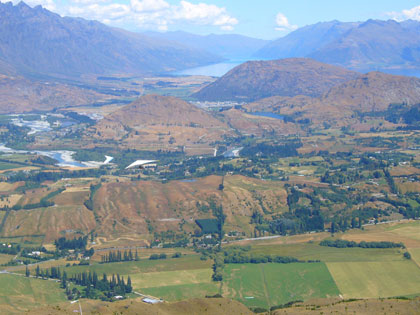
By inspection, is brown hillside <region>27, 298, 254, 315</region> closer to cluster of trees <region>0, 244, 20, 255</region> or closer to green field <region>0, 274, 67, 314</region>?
green field <region>0, 274, 67, 314</region>

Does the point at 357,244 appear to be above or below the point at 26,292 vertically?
above

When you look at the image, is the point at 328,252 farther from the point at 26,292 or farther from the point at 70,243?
the point at 26,292

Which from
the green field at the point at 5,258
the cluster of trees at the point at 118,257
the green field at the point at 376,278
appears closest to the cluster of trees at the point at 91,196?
the cluster of trees at the point at 118,257

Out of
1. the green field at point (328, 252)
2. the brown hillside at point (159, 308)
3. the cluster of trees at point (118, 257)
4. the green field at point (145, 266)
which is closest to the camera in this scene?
the brown hillside at point (159, 308)

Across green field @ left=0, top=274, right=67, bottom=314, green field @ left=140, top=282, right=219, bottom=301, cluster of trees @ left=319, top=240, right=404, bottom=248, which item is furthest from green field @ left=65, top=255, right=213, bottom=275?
cluster of trees @ left=319, top=240, right=404, bottom=248

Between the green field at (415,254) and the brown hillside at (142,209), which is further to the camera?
the brown hillside at (142,209)

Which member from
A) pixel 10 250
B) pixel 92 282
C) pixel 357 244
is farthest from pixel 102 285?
pixel 357 244

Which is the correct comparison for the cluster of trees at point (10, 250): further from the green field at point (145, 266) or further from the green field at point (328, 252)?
the green field at point (328, 252)

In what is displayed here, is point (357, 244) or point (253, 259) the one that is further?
point (357, 244)
